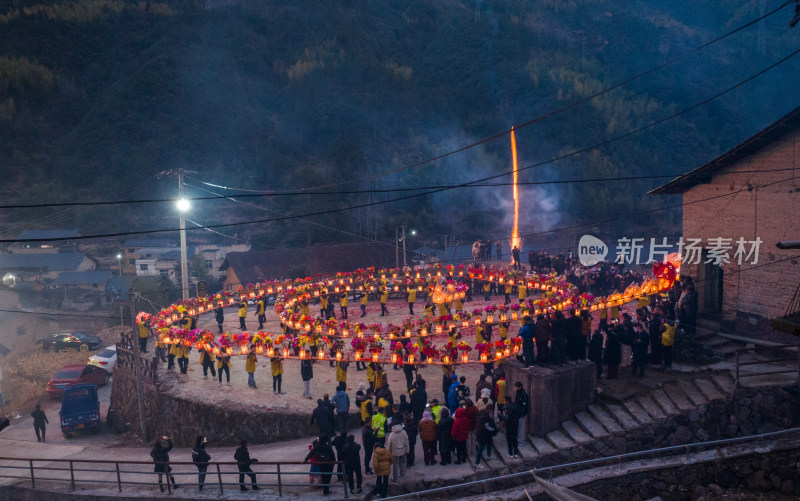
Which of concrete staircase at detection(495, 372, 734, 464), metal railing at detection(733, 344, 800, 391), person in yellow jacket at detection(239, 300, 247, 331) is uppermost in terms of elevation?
person in yellow jacket at detection(239, 300, 247, 331)

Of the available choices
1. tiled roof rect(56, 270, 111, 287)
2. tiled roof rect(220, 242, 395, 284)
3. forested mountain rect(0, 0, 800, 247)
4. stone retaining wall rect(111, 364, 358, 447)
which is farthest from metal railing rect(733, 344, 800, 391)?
forested mountain rect(0, 0, 800, 247)

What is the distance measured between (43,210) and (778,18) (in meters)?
137

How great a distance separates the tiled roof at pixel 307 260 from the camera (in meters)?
46.3

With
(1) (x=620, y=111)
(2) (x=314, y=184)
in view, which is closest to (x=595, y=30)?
(1) (x=620, y=111)

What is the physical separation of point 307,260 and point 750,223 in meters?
36.7

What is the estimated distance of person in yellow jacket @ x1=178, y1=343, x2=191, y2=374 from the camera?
20.3 m

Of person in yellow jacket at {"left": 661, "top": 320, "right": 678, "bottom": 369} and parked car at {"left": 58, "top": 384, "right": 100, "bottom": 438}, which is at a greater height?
person in yellow jacket at {"left": 661, "top": 320, "right": 678, "bottom": 369}

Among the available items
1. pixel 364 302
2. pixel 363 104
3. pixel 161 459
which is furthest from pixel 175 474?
pixel 363 104

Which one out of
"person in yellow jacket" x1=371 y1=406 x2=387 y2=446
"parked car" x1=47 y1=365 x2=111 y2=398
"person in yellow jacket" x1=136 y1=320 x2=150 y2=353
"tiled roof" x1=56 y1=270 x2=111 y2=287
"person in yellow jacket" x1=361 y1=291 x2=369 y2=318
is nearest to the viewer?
"person in yellow jacket" x1=371 y1=406 x2=387 y2=446

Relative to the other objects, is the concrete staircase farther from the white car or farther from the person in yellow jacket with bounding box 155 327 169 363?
the white car

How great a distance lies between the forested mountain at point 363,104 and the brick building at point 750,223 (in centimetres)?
5261

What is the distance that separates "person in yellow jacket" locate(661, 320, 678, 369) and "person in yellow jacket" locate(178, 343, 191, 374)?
627 inches

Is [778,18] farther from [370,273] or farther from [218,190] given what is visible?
[370,273]

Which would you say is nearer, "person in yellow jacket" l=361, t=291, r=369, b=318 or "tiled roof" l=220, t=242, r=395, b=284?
"person in yellow jacket" l=361, t=291, r=369, b=318
